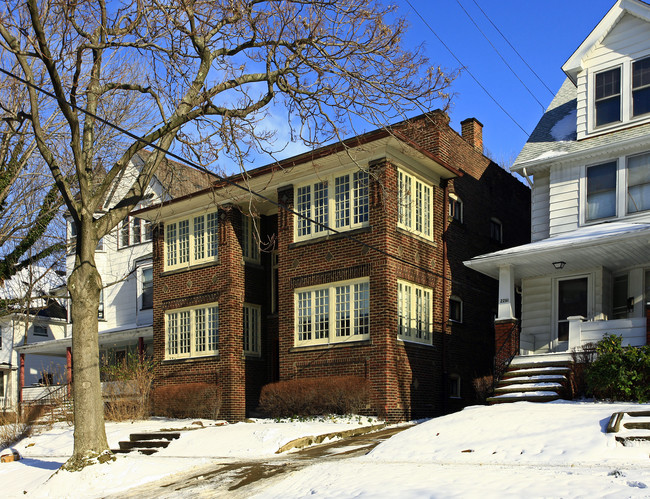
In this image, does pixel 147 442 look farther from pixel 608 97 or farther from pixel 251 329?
pixel 608 97

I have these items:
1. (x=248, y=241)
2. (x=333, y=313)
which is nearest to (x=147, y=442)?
(x=333, y=313)

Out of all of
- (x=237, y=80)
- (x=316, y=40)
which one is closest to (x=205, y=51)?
(x=237, y=80)

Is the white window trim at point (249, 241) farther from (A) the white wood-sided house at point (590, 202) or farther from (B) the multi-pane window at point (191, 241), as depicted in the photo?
(A) the white wood-sided house at point (590, 202)

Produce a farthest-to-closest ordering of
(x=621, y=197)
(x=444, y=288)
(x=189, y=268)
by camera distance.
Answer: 1. (x=189, y=268)
2. (x=444, y=288)
3. (x=621, y=197)

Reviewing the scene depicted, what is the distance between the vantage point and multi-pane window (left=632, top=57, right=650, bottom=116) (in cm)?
1803

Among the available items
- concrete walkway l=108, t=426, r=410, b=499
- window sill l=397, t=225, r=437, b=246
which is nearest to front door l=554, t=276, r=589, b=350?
window sill l=397, t=225, r=437, b=246

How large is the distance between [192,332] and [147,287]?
8.40 metres

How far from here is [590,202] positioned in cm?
1853

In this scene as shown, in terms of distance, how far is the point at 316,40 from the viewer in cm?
1241

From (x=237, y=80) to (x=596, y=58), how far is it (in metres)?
11.1

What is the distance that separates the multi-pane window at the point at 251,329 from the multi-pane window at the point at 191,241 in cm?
219

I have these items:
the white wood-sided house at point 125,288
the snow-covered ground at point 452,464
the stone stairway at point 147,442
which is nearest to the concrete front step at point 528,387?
the snow-covered ground at point 452,464

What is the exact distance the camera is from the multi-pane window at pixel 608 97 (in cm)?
1862

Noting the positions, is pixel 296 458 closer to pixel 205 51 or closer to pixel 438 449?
pixel 438 449
